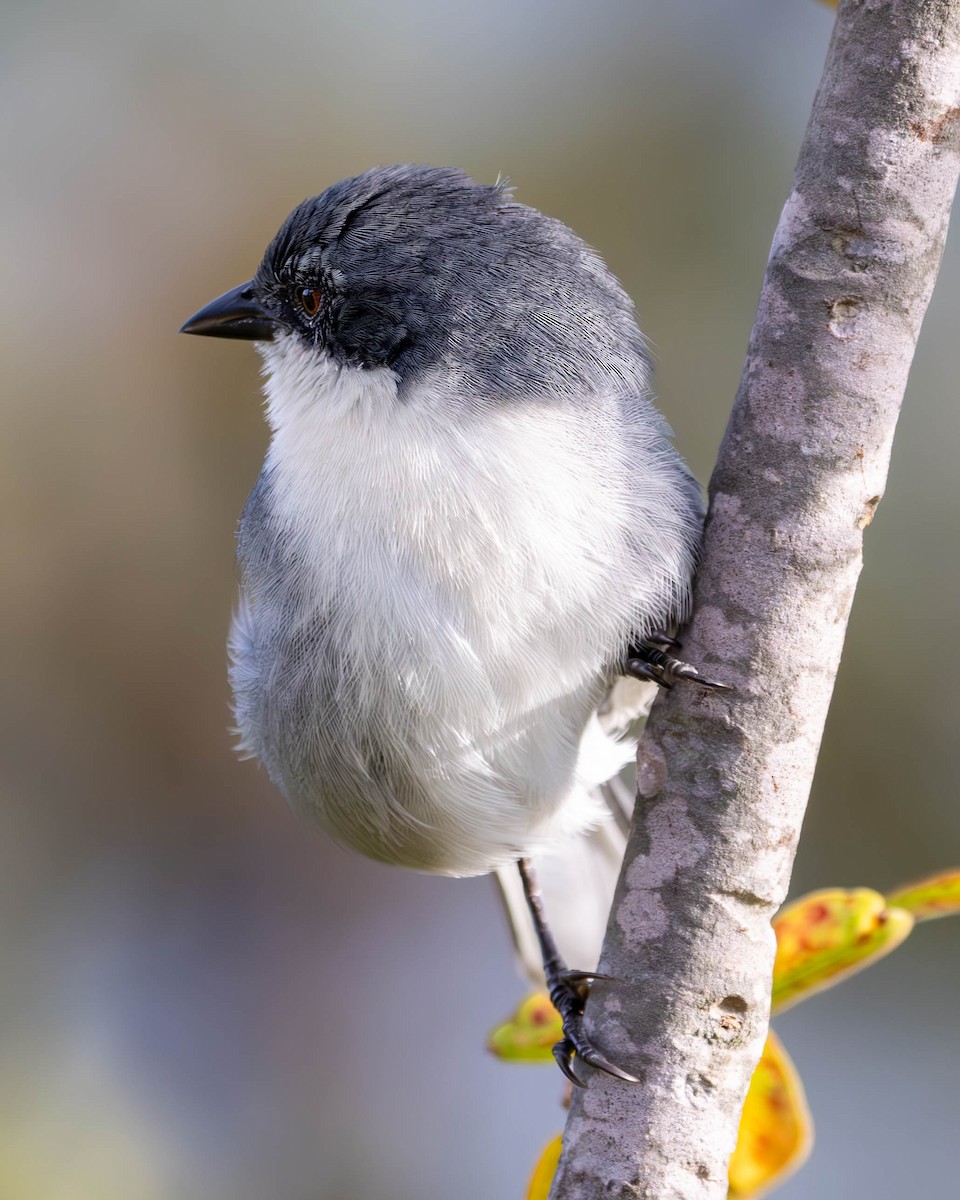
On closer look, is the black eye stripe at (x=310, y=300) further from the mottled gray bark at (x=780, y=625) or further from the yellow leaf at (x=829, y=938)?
the yellow leaf at (x=829, y=938)

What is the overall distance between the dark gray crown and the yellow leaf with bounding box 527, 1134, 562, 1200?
3.97ft

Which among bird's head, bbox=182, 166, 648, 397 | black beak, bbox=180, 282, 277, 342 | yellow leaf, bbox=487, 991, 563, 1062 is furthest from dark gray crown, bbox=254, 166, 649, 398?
yellow leaf, bbox=487, 991, 563, 1062

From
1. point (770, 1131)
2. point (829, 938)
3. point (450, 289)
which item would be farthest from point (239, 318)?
point (770, 1131)

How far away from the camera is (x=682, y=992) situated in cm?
158

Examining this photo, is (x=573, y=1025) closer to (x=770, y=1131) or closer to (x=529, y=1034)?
(x=529, y=1034)

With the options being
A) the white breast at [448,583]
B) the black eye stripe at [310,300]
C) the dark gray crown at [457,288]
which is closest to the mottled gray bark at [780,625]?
the white breast at [448,583]

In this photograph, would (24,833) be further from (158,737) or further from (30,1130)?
(30,1130)

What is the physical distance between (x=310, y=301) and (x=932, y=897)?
1.50 meters

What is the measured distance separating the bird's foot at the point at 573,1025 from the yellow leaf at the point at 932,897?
0.45 m

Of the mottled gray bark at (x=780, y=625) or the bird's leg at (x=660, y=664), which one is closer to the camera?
the mottled gray bark at (x=780, y=625)

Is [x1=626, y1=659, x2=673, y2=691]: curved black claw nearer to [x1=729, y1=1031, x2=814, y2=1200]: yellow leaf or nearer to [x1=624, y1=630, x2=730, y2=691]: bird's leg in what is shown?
[x1=624, y1=630, x2=730, y2=691]: bird's leg

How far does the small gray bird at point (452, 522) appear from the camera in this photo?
1817mm

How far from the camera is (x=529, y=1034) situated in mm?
1954

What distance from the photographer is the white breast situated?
5.93 feet
